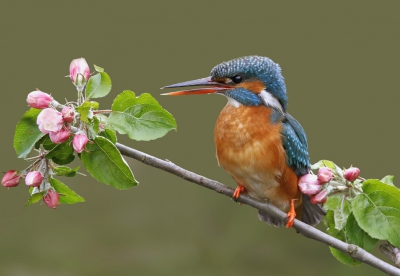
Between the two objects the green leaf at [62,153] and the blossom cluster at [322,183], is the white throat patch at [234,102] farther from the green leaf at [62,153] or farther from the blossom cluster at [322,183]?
the green leaf at [62,153]

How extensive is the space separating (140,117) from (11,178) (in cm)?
53

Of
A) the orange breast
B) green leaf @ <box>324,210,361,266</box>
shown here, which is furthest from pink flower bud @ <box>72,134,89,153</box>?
green leaf @ <box>324,210,361,266</box>

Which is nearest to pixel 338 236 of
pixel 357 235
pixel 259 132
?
pixel 357 235

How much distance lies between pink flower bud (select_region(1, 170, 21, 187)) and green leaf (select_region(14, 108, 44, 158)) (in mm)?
117

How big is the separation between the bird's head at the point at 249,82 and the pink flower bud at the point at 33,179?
2.74 feet

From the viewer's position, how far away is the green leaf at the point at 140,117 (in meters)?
2.04

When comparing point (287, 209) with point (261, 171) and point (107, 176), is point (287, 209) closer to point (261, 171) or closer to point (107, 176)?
point (261, 171)

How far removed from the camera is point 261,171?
2590 mm

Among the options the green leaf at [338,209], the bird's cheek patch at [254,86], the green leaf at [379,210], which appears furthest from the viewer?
the bird's cheek patch at [254,86]

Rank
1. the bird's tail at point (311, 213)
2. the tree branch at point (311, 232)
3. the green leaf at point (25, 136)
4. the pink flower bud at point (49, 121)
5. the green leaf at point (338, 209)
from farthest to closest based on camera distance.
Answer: the bird's tail at point (311, 213) < the green leaf at point (338, 209) < the tree branch at point (311, 232) < the green leaf at point (25, 136) < the pink flower bud at point (49, 121)

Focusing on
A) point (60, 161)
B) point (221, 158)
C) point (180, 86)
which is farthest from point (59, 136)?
point (221, 158)


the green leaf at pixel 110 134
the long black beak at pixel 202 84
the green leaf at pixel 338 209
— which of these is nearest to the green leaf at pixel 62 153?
the green leaf at pixel 110 134

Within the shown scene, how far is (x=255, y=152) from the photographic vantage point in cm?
258

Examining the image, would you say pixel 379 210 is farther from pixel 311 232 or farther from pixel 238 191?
pixel 238 191
